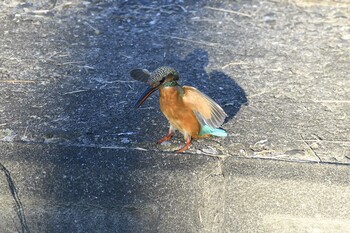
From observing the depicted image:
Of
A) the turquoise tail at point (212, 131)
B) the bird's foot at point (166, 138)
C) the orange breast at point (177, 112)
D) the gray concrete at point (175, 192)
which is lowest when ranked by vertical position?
the gray concrete at point (175, 192)

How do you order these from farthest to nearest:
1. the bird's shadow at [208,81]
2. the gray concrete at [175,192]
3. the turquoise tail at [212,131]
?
the bird's shadow at [208,81] → the turquoise tail at [212,131] → the gray concrete at [175,192]

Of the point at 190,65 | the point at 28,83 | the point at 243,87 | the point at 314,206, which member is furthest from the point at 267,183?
the point at 28,83

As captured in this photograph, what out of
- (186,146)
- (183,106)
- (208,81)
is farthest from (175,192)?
(208,81)

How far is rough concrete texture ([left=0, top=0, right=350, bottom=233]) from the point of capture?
2.25 meters

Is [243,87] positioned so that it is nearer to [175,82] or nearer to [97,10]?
[175,82]

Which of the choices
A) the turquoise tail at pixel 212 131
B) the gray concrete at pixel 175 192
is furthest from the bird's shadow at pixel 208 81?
the gray concrete at pixel 175 192

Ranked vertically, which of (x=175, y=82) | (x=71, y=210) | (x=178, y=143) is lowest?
(x=71, y=210)

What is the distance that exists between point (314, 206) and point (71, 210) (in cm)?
91

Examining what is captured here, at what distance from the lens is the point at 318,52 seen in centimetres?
312

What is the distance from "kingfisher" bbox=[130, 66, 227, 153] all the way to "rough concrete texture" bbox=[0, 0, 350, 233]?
0.09 m

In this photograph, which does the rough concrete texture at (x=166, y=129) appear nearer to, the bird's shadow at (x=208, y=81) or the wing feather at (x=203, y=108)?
the bird's shadow at (x=208, y=81)

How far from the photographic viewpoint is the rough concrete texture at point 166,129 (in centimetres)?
225

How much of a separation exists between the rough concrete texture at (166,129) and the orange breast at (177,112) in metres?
0.10

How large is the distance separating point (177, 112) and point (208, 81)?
1.99 feet
